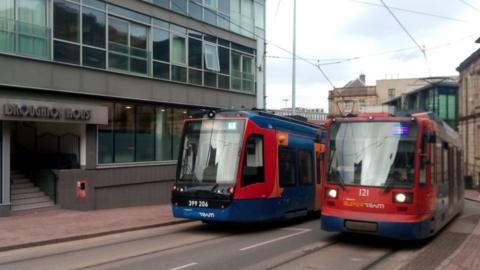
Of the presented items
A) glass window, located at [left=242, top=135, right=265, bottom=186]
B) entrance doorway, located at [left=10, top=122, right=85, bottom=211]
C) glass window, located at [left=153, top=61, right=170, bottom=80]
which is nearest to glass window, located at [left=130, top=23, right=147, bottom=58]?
glass window, located at [left=153, top=61, right=170, bottom=80]

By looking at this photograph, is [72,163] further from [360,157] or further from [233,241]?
[360,157]

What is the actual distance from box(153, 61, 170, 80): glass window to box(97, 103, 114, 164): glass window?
2.92 m

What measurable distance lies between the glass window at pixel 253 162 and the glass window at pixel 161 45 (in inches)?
446

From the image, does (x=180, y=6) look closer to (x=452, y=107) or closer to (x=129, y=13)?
(x=129, y=13)

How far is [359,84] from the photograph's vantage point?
346ft

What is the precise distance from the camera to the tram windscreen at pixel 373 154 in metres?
11.7

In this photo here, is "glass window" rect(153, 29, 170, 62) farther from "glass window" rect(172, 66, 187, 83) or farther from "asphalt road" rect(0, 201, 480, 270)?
"asphalt road" rect(0, 201, 480, 270)

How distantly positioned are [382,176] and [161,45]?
15.3 m

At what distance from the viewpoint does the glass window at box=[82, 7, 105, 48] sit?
68.7 feet

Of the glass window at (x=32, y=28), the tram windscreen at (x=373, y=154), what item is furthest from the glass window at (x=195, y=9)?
the tram windscreen at (x=373, y=154)

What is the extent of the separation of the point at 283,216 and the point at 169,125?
11.6 metres

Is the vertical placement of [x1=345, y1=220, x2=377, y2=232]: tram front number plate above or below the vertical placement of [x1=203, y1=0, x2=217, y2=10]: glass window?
below

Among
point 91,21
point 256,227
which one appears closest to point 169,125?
point 91,21

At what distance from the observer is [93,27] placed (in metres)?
21.3
